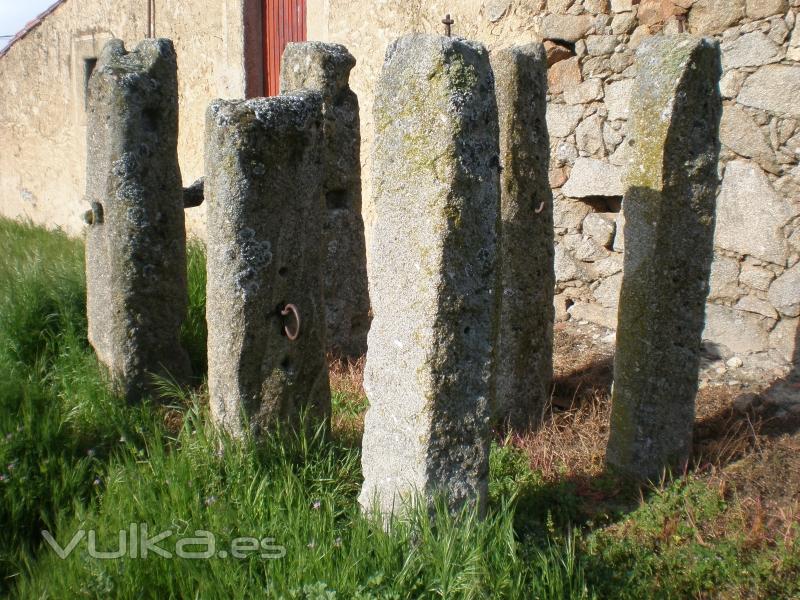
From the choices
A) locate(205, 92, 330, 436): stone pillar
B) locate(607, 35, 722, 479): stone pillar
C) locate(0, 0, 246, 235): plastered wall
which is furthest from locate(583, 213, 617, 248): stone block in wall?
locate(0, 0, 246, 235): plastered wall

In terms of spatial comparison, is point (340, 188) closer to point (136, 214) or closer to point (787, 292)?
point (136, 214)

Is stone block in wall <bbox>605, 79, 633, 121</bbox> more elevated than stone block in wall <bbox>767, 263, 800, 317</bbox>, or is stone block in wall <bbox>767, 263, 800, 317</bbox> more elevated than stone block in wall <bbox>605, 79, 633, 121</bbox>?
stone block in wall <bbox>605, 79, 633, 121</bbox>

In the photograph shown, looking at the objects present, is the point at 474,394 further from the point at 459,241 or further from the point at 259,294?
the point at 259,294

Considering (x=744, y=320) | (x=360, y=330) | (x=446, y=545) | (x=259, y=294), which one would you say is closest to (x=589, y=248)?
(x=744, y=320)

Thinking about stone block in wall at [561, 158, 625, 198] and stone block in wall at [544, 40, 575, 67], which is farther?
stone block in wall at [544, 40, 575, 67]

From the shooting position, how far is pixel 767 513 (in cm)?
331

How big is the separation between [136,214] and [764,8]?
13.7 feet

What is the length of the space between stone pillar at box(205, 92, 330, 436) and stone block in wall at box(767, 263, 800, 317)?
3081mm

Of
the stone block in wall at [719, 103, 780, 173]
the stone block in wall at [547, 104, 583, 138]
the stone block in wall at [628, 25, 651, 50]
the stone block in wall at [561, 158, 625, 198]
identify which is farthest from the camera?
the stone block in wall at [547, 104, 583, 138]

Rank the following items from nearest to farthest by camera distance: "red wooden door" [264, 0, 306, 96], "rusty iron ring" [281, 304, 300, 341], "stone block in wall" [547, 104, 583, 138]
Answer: "rusty iron ring" [281, 304, 300, 341] → "stone block in wall" [547, 104, 583, 138] → "red wooden door" [264, 0, 306, 96]

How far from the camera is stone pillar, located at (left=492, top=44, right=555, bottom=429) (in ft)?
13.8

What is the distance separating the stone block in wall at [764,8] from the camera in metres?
4.92

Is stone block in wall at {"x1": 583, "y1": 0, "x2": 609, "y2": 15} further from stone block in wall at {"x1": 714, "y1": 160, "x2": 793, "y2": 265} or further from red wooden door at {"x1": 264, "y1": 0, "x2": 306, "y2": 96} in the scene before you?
red wooden door at {"x1": 264, "y1": 0, "x2": 306, "y2": 96}

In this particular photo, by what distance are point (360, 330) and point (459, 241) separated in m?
3.18
